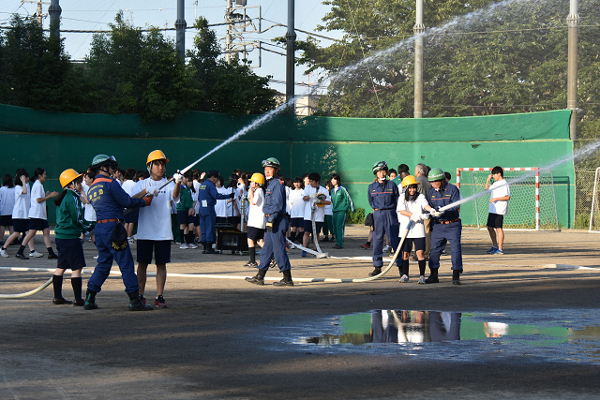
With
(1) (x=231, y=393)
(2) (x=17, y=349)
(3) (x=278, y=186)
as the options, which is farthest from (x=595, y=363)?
(3) (x=278, y=186)

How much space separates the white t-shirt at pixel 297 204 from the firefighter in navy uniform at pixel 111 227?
912 cm

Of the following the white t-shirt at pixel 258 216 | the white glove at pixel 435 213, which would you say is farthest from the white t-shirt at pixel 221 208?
the white glove at pixel 435 213

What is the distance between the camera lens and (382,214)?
42.0 ft

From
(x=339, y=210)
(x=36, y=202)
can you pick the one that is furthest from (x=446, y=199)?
(x=36, y=202)

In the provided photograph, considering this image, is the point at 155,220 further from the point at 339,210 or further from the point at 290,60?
the point at 290,60

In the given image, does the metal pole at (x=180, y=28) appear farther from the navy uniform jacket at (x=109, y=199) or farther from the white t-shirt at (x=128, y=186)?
the navy uniform jacket at (x=109, y=199)

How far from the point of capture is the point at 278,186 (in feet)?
38.2

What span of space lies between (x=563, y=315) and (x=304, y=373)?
439cm

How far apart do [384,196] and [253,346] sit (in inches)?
247

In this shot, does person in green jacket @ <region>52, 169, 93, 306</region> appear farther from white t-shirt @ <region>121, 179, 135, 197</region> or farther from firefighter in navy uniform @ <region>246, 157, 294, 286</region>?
white t-shirt @ <region>121, 179, 135, 197</region>

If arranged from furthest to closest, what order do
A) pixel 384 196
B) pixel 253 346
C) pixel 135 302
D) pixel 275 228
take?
pixel 384 196 < pixel 275 228 < pixel 135 302 < pixel 253 346

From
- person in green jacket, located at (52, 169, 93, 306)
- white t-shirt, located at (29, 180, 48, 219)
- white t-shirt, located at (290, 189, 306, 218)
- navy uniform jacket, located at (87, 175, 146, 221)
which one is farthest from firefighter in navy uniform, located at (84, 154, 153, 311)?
white t-shirt, located at (290, 189, 306, 218)

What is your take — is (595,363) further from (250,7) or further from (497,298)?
(250,7)

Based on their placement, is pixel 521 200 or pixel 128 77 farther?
pixel 128 77
